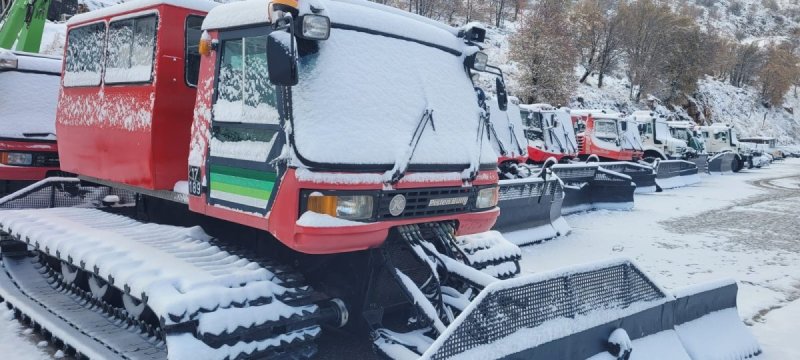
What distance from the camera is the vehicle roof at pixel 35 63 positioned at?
8043 mm

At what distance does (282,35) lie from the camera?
3.61m

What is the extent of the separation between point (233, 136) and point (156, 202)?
1983 mm

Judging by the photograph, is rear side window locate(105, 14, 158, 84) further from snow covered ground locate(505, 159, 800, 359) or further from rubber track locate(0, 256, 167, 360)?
snow covered ground locate(505, 159, 800, 359)

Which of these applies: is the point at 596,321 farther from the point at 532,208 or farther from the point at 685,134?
the point at 685,134

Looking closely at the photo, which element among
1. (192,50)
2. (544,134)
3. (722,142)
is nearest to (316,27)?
(192,50)

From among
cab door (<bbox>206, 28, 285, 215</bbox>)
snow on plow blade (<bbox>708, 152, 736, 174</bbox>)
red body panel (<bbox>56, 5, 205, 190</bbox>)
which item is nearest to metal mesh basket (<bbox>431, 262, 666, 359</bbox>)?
cab door (<bbox>206, 28, 285, 215</bbox>)

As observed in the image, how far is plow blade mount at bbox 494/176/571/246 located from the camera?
31.1 feet

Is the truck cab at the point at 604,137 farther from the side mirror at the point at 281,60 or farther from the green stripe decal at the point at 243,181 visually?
the side mirror at the point at 281,60

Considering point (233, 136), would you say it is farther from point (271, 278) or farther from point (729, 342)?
point (729, 342)

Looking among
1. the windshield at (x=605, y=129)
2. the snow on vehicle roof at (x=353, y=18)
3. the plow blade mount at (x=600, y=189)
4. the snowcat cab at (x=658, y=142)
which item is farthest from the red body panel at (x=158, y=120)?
the snowcat cab at (x=658, y=142)

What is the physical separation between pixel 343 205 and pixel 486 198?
1.53 m

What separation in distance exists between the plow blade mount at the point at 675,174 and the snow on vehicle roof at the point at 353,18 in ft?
56.3

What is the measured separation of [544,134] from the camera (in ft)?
67.5

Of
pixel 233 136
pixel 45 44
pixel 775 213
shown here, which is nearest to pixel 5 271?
pixel 233 136
